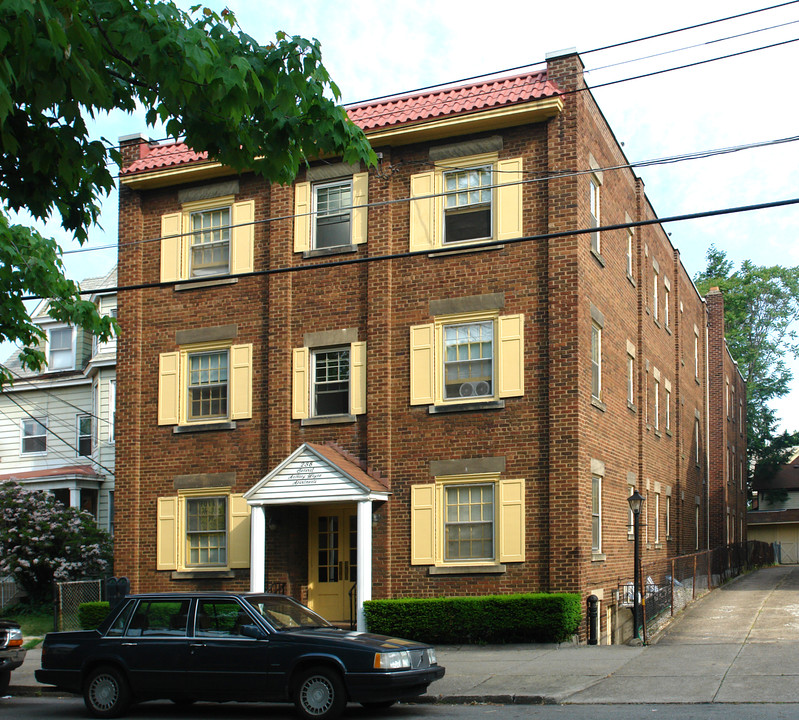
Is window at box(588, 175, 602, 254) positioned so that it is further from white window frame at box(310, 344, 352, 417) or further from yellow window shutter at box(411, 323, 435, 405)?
white window frame at box(310, 344, 352, 417)

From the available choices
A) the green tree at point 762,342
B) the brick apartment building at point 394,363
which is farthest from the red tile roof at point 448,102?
the green tree at point 762,342

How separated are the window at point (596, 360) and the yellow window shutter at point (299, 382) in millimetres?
5931

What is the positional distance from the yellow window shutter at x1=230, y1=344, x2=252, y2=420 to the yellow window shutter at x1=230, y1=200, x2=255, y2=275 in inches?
70.6

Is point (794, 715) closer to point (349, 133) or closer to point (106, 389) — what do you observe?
point (349, 133)

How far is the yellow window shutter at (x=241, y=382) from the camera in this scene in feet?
72.2

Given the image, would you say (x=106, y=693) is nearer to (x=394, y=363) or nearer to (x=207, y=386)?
(x=394, y=363)

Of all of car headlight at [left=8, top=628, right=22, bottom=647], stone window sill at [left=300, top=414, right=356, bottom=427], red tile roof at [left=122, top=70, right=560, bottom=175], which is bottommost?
car headlight at [left=8, top=628, right=22, bottom=647]

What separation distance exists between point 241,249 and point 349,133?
500 inches

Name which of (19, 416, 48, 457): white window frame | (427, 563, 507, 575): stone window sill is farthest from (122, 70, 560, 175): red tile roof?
(19, 416, 48, 457): white window frame

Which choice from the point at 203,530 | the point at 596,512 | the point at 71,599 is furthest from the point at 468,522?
the point at 71,599

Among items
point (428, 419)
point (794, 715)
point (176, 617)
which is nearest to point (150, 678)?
point (176, 617)

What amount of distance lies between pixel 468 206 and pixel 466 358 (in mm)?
3096

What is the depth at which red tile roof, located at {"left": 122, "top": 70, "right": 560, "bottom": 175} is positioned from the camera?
19984 millimetres

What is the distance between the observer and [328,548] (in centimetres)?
2178
